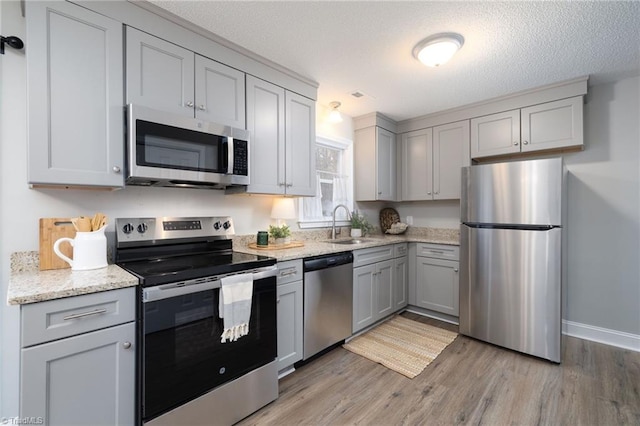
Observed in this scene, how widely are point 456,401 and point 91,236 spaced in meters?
2.46

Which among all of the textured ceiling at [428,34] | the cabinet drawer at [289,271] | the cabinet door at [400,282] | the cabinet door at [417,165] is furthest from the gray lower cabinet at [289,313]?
the cabinet door at [417,165]

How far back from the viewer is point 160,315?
1.41 m

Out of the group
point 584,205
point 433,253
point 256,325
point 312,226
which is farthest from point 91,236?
point 584,205

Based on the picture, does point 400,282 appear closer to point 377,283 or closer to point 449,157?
point 377,283

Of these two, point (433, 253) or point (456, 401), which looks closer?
point (456, 401)

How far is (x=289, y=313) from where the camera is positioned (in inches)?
85.0

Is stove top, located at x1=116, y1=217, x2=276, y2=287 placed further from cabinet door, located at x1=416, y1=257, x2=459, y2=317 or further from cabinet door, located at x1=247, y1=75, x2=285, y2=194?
cabinet door, located at x1=416, y1=257, x2=459, y2=317

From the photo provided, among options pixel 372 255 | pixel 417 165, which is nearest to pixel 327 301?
→ pixel 372 255

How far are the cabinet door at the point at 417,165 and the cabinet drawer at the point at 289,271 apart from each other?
2.17 metres

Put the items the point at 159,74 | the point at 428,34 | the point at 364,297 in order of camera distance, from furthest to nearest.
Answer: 1. the point at 364,297
2. the point at 428,34
3. the point at 159,74

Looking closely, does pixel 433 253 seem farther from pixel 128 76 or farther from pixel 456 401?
pixel 128 76

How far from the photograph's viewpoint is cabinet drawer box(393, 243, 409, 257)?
3.34 meters

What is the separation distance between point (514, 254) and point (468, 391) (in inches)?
49.2

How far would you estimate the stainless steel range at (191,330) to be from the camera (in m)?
1.39
